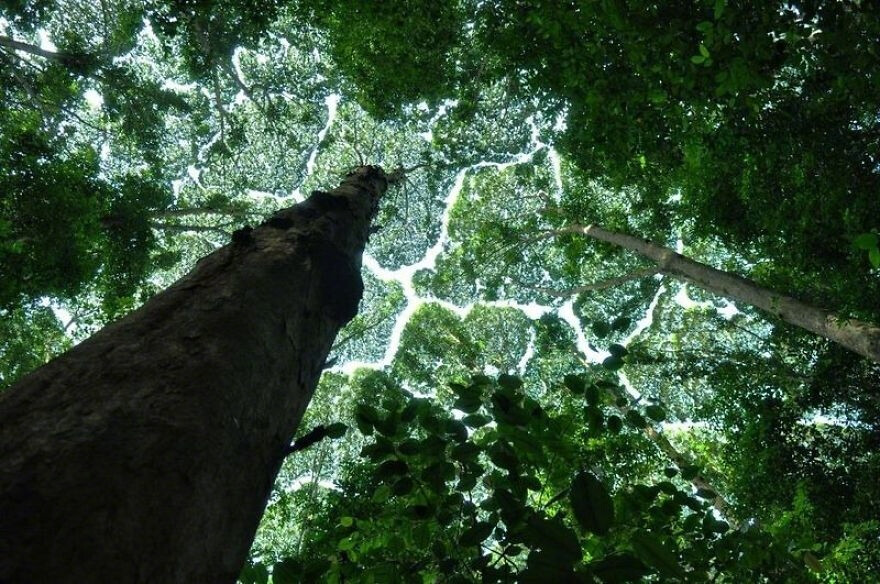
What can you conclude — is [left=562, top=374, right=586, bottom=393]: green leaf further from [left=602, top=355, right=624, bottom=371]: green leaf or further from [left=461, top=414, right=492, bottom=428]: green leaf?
[left=461, top=414, right=492, bottom=428]: green leaf

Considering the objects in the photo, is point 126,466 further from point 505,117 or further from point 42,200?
point 505,117

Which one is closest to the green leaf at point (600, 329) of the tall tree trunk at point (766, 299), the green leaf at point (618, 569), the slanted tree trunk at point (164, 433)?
the green leaf at point (618, 569)

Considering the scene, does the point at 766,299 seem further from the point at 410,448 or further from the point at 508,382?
the point at 410,448

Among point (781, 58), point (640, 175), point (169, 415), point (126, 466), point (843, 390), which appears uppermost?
point (640, 175)

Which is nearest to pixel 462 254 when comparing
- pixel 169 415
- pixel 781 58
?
pixel 781 58

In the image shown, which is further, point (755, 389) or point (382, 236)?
point (382, 236)

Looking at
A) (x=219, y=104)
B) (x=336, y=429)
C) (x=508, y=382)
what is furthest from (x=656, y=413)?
(x=219, y=104)

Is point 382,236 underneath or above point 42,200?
above
